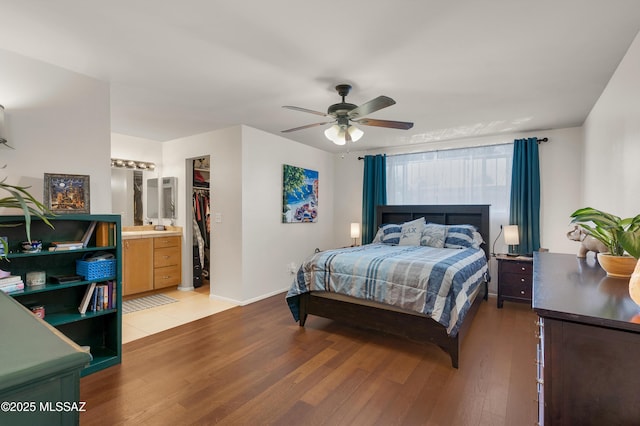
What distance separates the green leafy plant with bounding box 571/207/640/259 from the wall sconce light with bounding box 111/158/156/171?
5.33 meters

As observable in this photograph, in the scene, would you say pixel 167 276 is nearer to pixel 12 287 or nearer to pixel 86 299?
pixel 86 299

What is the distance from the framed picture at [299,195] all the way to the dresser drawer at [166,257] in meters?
1.77

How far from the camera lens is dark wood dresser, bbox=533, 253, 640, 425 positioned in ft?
2.90

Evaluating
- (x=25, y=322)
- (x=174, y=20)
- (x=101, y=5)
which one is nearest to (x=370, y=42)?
(x=174, y=20)

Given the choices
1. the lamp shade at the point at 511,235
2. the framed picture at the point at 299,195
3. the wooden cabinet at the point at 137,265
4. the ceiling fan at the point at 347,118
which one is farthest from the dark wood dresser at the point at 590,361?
the wooden cabinet at the point at 137,265

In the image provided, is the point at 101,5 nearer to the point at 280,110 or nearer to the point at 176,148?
the point at 280,110

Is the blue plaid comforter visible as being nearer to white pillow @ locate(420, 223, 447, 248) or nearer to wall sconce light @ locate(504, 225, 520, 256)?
white pillow @ locate(420, 223, 447, 248)

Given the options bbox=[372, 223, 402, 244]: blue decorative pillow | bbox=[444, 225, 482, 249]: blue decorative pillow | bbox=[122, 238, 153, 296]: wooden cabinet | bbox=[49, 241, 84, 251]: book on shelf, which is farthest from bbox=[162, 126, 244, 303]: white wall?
bbox=[444, 225, 482, 249]: blue decorative pillow

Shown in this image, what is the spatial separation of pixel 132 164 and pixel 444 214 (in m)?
4.88

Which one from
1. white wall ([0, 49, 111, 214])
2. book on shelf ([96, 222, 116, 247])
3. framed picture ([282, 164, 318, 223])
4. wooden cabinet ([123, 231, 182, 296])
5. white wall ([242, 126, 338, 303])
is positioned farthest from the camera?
framed picture ([282, 164, 318, 223])

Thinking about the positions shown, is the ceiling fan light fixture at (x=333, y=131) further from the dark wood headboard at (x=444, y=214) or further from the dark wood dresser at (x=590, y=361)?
the dark wood headboard at (x=444, y=214)

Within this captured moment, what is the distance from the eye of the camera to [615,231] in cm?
142

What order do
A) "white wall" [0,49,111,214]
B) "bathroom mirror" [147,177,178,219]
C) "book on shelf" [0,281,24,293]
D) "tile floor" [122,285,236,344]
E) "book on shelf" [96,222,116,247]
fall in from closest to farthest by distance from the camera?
"book on shelf" [0,281,24,293]
"white wall" [0,49,111,214]
"book on shelf" [96,222,116,247]
"tile floor" [122,285,236,344]
"bathroom mirror" [147,177,178,219]

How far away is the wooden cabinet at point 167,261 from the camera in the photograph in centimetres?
459
